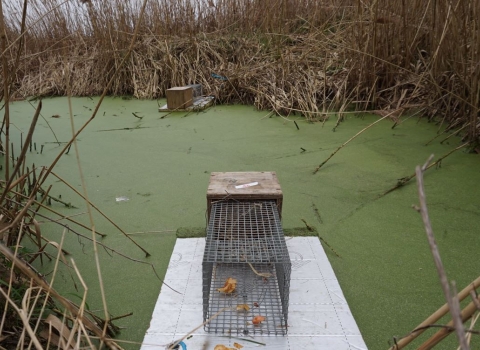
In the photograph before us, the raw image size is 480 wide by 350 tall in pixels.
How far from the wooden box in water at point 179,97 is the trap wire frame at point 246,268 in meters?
2.12

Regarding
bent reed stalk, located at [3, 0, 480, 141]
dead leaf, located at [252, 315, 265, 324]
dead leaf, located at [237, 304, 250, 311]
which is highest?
bent reed stalk, located at [3, 0, 480, 141]

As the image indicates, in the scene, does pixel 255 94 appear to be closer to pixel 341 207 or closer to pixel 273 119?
pixel 273 119

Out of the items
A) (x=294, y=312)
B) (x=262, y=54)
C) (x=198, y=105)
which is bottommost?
(x=294, y=312)

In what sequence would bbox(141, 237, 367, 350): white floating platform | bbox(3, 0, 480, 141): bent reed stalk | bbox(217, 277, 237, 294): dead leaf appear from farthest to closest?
bbox(3, 0, 480, 141): bent reed stalk < bbox(217, 277, 237, 294): dead leaf < bbox(141, 237, 367, 350): white floating platform

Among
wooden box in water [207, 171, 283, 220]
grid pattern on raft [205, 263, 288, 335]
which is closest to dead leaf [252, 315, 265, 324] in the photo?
grid pattern on raft [205, 263, 288, 335]

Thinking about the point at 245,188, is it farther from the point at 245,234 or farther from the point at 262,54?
the point at 262,54

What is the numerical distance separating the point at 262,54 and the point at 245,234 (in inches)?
113

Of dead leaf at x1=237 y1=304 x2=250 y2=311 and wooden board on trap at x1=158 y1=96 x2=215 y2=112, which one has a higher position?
wooden board on trap at x1=158 y1=96 x2=215 y2=112

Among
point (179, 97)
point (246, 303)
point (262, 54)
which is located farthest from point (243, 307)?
point (262, 54)

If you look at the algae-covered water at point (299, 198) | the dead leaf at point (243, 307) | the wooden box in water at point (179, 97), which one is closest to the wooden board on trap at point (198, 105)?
the wooden box in water at point (179, 97)

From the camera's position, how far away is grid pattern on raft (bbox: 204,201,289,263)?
3.41 feet

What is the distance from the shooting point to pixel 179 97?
10.6ft

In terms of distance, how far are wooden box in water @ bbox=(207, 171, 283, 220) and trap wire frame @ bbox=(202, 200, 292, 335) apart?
23 millimetres

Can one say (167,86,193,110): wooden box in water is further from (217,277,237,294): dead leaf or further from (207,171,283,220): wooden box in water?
(217,277,237,294): dead leaf
